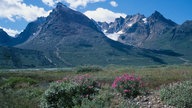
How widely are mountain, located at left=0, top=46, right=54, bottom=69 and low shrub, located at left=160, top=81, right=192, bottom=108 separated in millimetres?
139209

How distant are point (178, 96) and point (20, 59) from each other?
547 ft

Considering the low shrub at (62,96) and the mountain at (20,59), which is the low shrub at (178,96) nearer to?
the low shrub at (62,96)

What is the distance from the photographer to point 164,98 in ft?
47.5

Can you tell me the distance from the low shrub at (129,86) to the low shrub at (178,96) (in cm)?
148

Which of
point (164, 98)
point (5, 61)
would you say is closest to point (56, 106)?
point (164, 98)

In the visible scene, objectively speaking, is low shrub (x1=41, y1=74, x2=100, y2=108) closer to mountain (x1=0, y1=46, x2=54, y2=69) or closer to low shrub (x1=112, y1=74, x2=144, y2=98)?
low shrub (x1=112, y1=74, x2=144, y2=98)

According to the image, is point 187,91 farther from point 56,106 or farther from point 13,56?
point 13,56

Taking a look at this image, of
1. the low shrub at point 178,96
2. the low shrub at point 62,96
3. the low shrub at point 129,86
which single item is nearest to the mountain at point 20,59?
the low shrub at point 129,86

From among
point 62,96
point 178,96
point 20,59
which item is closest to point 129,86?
point 178,96

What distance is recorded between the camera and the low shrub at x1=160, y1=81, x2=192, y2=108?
13.3 m

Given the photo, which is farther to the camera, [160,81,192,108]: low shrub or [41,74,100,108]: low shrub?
[41,74,100,108]: low shrub

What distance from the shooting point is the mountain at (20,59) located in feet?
521

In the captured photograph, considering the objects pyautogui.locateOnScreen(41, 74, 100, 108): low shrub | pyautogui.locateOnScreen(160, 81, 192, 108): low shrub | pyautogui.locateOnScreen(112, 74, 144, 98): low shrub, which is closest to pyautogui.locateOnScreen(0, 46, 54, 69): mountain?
pyautogui.locateOnScreen(112, 74, 144, 98): low shrub

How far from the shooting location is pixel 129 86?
16.1m
